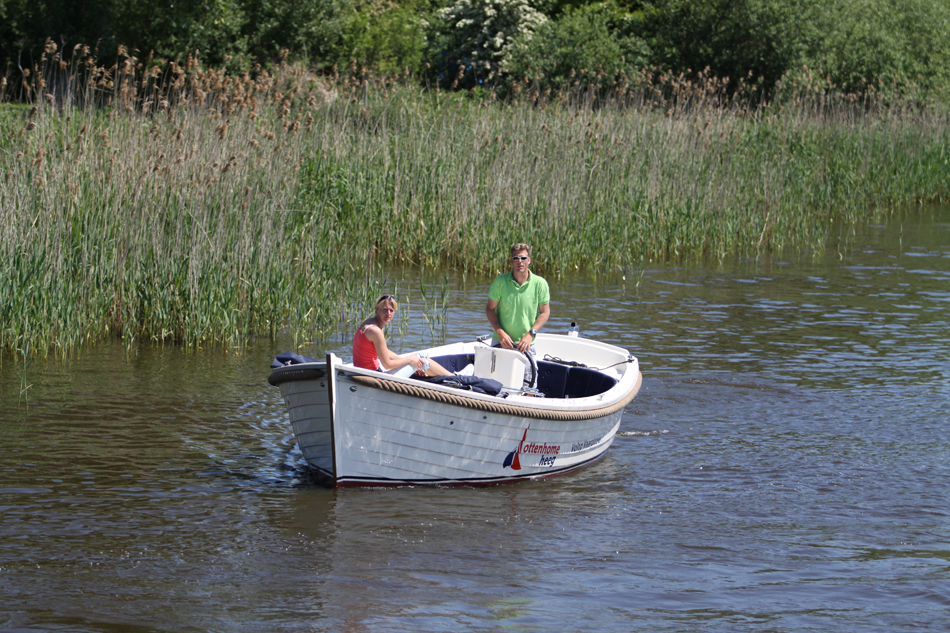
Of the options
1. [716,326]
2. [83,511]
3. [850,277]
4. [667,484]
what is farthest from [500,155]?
[83,511]

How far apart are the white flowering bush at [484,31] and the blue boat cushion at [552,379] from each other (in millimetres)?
20764

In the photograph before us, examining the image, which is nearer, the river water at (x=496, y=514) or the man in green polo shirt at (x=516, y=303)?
the river water at (x=496, y=514)

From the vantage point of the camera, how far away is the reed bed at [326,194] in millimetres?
10195

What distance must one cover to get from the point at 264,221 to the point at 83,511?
16.1ft

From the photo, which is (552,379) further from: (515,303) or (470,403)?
(470,403)

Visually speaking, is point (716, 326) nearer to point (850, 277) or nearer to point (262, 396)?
point (850, 277)

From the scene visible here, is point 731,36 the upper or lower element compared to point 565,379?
upper

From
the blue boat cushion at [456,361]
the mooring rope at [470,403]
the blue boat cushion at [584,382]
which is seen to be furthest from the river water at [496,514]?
the blue boat cushion at [456,361]

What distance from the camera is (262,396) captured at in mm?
9242

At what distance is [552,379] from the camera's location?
9.18 meters

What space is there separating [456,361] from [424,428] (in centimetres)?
200

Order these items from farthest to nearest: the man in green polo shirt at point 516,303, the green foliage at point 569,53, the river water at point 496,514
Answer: the green foliage at point 569,53
the man in green polo shirt at point 516,303
the river water at point 496,514

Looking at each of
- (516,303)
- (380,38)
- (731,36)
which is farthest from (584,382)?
(380,38)

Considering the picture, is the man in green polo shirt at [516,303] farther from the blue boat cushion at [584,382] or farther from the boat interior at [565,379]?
the blue boat cushion at [584,382]
